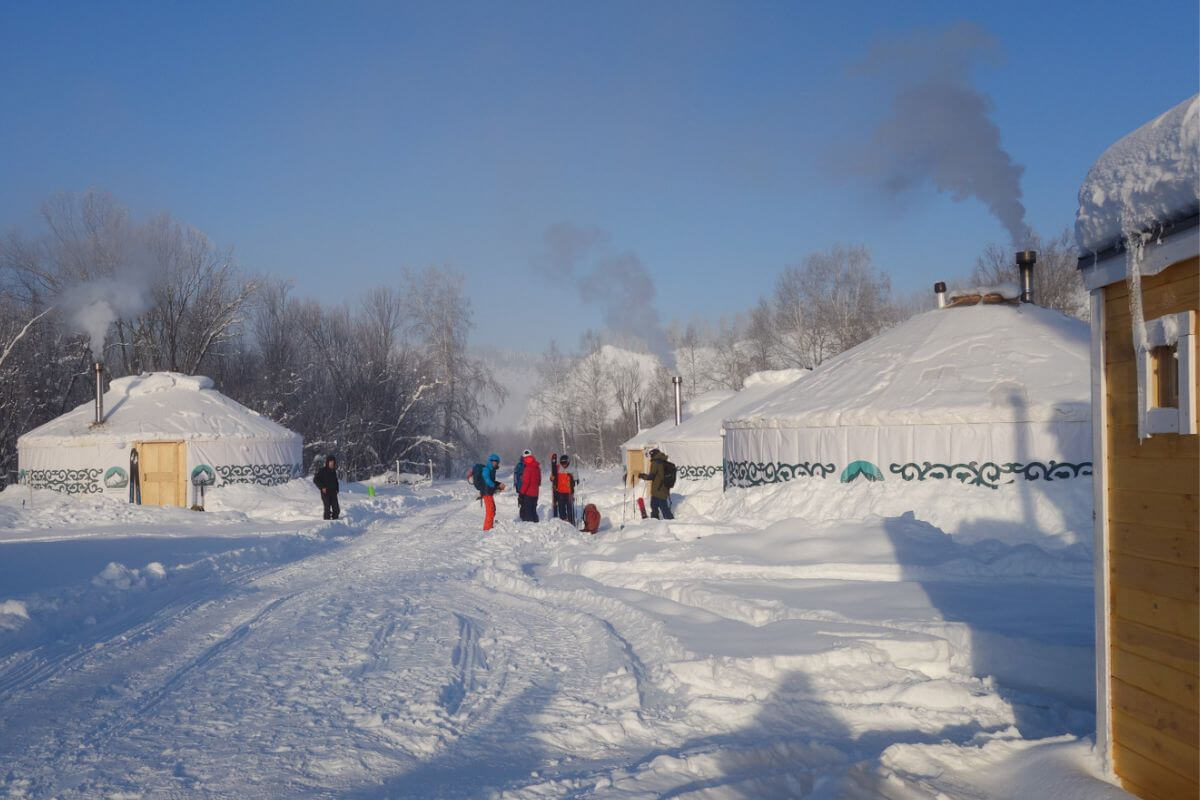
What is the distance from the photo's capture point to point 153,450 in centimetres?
2330

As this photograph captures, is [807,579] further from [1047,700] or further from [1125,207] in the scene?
[1125,207]

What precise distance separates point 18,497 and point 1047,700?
997 inches

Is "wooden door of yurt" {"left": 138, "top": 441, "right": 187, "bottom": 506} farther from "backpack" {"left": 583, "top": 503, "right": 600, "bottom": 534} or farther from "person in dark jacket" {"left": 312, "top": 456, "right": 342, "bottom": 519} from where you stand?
"backpack" {"left": 583, "top": 503, "right": 600, "bottom": 534}

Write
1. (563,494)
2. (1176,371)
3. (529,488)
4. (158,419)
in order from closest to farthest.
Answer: (1176,371) → (529,488) → (563,494) → (158,419)

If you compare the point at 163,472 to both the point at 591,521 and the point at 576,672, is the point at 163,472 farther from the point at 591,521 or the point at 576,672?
the point at 576,672

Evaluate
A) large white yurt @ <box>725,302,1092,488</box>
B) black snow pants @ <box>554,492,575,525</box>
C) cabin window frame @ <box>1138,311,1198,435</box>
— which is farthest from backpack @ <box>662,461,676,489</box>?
cabin window frame @ <box>1138,311,1198,435</box>

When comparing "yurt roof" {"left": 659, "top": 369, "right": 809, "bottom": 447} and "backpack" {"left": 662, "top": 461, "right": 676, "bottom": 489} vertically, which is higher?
"yurt roof" {"left": 659, "top": 369, "right": 809, "bottom": 447}

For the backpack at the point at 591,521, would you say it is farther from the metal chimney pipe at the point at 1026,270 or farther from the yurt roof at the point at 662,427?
the yurt roof at the point at 662,427

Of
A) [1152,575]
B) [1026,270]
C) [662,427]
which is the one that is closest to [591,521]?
[1026,270]

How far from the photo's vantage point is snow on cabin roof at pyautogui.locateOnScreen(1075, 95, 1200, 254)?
3225mm

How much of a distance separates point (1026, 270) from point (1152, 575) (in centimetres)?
1636

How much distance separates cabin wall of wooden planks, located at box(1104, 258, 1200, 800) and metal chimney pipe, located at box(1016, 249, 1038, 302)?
50.5ft

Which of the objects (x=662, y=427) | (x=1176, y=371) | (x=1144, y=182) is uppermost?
(x=1144, y=182)

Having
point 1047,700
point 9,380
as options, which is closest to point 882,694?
point 1047,700
